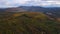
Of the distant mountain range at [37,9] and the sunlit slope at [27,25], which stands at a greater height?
the distant mountain range at [37,9]

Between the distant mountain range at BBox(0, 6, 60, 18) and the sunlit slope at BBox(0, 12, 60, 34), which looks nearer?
the sunlit slope at BBox(0, 12, 60, 34)

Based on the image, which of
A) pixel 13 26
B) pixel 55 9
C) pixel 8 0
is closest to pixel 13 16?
pixel 13 26

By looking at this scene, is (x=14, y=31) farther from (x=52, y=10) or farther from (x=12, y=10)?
(x=52, y=10)

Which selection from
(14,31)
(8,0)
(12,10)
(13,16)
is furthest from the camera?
(8,0)

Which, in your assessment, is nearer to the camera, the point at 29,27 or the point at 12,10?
the point at 29,27

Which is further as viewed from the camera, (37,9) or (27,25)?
(37,9)

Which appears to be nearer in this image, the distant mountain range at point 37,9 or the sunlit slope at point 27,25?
the sunlit slope at point 27,25

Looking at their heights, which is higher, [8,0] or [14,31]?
[8,0]

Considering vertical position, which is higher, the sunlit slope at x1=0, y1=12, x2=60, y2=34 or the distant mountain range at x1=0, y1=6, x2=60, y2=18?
the distant mountain range at x1=0, y1=6, x2=60, y2=18
